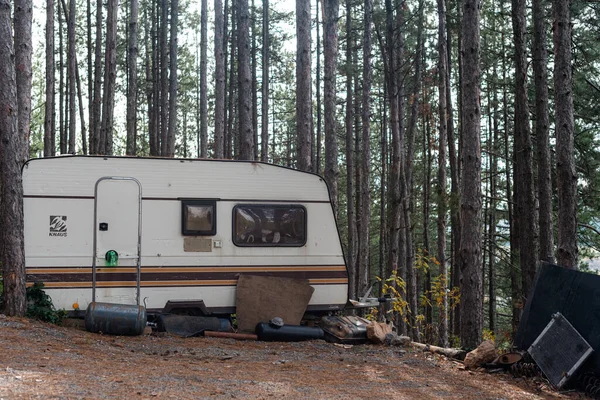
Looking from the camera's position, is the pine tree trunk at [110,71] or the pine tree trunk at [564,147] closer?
the pine tree trunk at [564,147]

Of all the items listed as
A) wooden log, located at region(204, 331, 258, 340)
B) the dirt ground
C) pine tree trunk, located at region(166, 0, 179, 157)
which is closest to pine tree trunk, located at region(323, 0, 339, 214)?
wooden log, located at region(204, 331, 258, 340)

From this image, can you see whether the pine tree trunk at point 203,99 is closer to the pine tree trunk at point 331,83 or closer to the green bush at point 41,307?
the pine tree trunk at point 331,83

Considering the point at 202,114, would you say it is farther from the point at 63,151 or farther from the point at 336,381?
the point at 336,381

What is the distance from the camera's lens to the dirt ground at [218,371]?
616 centimetres

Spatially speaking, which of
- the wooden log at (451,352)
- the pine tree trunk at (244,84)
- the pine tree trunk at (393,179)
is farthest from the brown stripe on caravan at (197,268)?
the pine tree trunk at (393,179)

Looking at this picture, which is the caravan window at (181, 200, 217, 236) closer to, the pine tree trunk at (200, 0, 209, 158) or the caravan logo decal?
the caravan logo decal

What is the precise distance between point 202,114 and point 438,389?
54.2 ft

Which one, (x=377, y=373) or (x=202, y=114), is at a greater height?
(x=202, y=114)

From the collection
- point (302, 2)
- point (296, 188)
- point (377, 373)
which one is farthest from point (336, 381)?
point (302, 2)

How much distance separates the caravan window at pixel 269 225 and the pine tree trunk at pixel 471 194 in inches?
109

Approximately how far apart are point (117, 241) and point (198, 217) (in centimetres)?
135

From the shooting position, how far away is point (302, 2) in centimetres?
1413

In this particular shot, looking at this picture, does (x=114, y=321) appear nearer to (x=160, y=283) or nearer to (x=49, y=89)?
(x=160, y=283)

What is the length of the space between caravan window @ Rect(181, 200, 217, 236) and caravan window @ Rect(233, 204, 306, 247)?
391 mm
